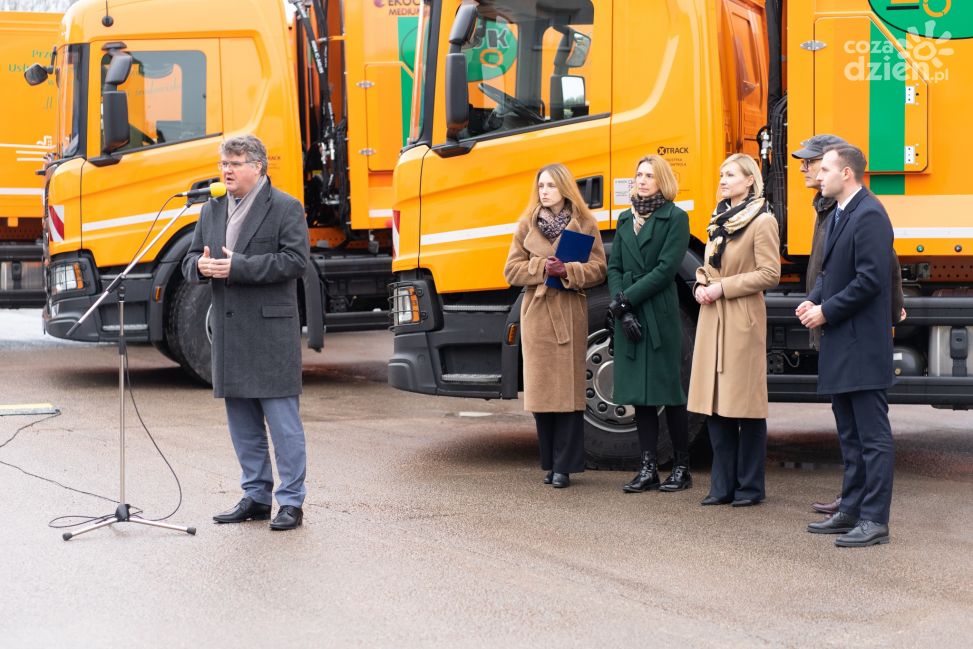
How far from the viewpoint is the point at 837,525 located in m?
6.32

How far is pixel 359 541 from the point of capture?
610 cm

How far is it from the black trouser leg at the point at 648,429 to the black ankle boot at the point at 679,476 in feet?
0.43

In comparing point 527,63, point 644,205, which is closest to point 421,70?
point 527,63

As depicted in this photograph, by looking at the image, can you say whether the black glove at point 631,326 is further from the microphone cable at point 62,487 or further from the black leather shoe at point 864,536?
the microphone cable at point 62,487

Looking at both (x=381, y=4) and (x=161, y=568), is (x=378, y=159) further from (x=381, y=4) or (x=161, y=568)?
(x=161, y=568)

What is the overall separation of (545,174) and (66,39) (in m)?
5.46

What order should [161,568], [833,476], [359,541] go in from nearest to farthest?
[161,568]
[359,541]
[833,476]

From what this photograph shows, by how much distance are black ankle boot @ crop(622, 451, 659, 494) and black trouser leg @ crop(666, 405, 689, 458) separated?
6.1 inches

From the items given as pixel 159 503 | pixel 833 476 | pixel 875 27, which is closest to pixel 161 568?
pixel 159 503

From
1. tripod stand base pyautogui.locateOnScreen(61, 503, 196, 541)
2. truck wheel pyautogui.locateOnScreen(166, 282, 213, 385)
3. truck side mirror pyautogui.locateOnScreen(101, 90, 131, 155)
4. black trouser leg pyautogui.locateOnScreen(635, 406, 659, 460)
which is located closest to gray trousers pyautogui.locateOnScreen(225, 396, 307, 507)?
tripod stand base pyautogui.locateOnScreen(61, 503, 196, 541)

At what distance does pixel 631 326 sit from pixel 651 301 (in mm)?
174

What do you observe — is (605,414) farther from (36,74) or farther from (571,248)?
(36,74)

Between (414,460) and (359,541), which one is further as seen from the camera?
(414,460)

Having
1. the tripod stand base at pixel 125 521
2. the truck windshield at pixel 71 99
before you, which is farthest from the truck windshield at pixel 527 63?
the truck windshield at pixel 71 99
